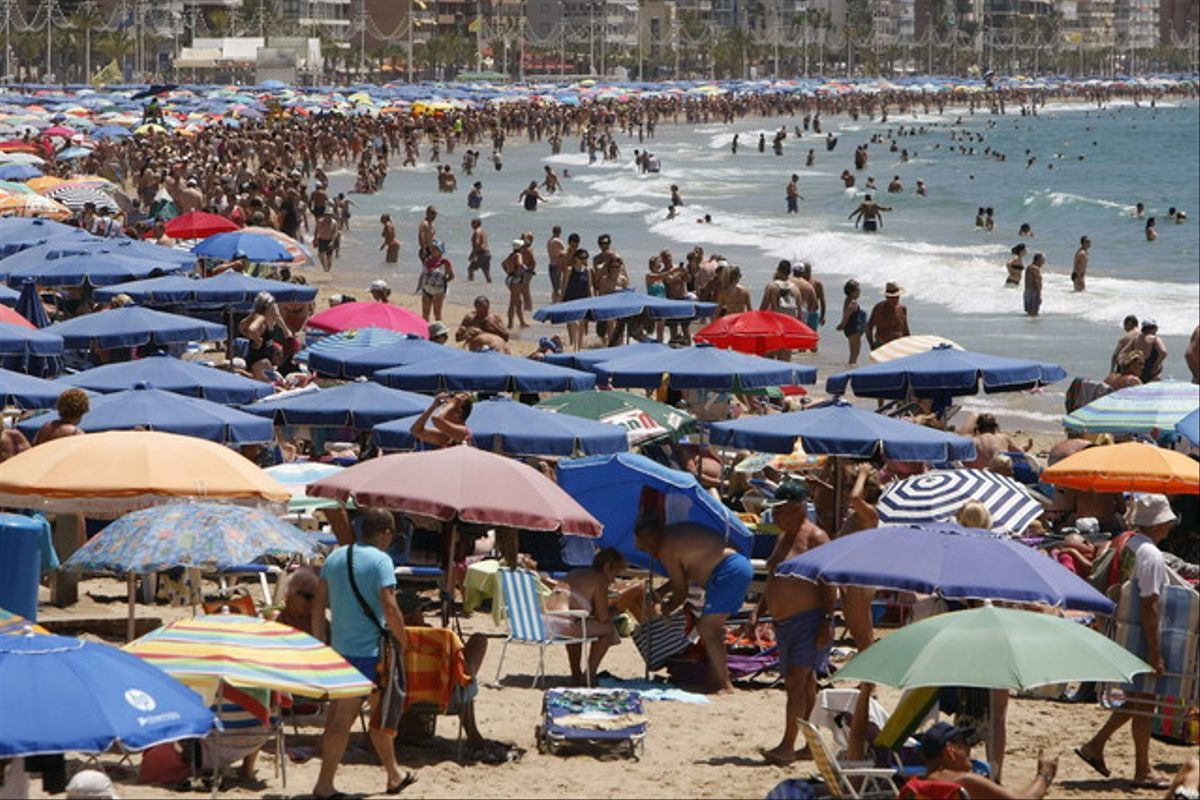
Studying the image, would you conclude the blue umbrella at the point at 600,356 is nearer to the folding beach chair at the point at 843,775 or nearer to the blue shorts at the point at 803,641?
the blue shorts at the point at 803,641

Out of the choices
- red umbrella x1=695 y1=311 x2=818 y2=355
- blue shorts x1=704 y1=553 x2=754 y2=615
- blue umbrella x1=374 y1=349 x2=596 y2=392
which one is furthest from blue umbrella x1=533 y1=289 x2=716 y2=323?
blue shorts x1=704 y1=553 x2=754 y2=615

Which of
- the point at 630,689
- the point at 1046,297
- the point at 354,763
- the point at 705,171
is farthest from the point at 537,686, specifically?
the point at 705,171

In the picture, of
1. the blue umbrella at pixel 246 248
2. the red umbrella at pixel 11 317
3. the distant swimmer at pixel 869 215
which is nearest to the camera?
the red umbrella at pixel 11 317

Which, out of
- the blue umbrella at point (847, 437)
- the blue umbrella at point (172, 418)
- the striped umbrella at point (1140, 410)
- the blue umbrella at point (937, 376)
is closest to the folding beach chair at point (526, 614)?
the blue umbrella at point (847, 437)

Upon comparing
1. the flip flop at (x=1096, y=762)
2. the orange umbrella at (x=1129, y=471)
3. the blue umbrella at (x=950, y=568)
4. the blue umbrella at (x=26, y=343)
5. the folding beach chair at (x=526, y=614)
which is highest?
the blue umbrella at (x=26, y=343)

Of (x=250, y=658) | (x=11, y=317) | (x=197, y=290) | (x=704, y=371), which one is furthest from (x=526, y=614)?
(x=197, y=290)

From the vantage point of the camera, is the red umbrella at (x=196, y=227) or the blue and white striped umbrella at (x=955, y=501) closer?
the blue and white striped umbrella at (x=955, y=501)

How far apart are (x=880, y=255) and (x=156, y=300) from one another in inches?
924

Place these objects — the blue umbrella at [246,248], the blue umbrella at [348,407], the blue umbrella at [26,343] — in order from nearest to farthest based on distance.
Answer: the blue umbrella at [348,407]
the blue umbrella at [26,343]
the blue umbrella at [246,248]

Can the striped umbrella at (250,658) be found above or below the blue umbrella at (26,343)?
below

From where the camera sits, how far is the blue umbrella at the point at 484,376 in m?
13.2

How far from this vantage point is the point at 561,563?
37.8ft

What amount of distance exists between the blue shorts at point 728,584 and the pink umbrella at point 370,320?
6691 millimetres

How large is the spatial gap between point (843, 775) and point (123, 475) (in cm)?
368
